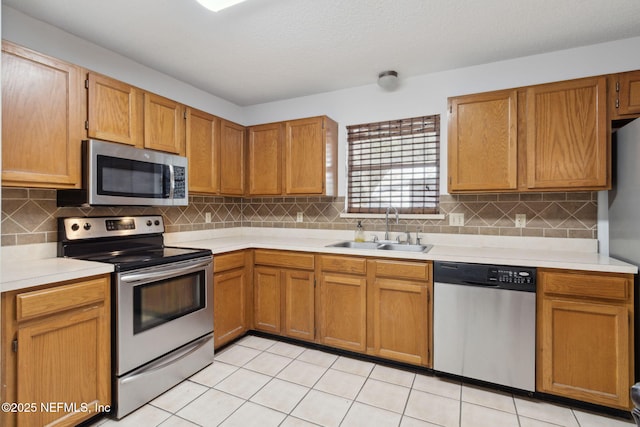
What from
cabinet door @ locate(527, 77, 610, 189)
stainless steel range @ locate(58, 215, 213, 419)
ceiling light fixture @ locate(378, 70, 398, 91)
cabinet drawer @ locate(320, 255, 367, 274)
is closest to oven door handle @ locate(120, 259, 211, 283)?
stainless steel range @ locate(58, 215, 213, 419)

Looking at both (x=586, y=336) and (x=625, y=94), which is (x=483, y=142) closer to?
(x=625, y=94)

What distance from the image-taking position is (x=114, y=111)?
2211 mm

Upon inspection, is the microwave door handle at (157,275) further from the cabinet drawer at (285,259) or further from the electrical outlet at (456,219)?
the electrical outlet at (456,219)

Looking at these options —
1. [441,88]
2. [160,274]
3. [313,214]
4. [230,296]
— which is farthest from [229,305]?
[441,88]

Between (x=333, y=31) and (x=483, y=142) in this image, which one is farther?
(x=483, y=142)

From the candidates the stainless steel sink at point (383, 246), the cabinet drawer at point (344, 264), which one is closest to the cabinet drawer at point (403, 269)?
the cabinet drawer at point (344, 264)

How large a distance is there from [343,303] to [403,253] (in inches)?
26.1

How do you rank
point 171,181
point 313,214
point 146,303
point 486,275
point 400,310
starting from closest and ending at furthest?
1. point 146,303
2. point 486,275
3. point 400,310
4. point 171,181
5. point 313,214

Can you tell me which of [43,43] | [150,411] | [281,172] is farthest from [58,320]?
[281,172]

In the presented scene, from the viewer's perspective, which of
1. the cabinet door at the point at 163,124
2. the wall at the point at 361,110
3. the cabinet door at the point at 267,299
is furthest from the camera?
the cabinet door at the point at 267,299

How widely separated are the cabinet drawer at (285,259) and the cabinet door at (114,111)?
132 cm

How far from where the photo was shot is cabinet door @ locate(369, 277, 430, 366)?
7.70 feet

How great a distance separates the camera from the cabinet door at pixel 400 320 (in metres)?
2.35

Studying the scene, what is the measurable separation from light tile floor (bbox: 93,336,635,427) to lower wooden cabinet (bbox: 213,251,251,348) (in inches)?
11.8
